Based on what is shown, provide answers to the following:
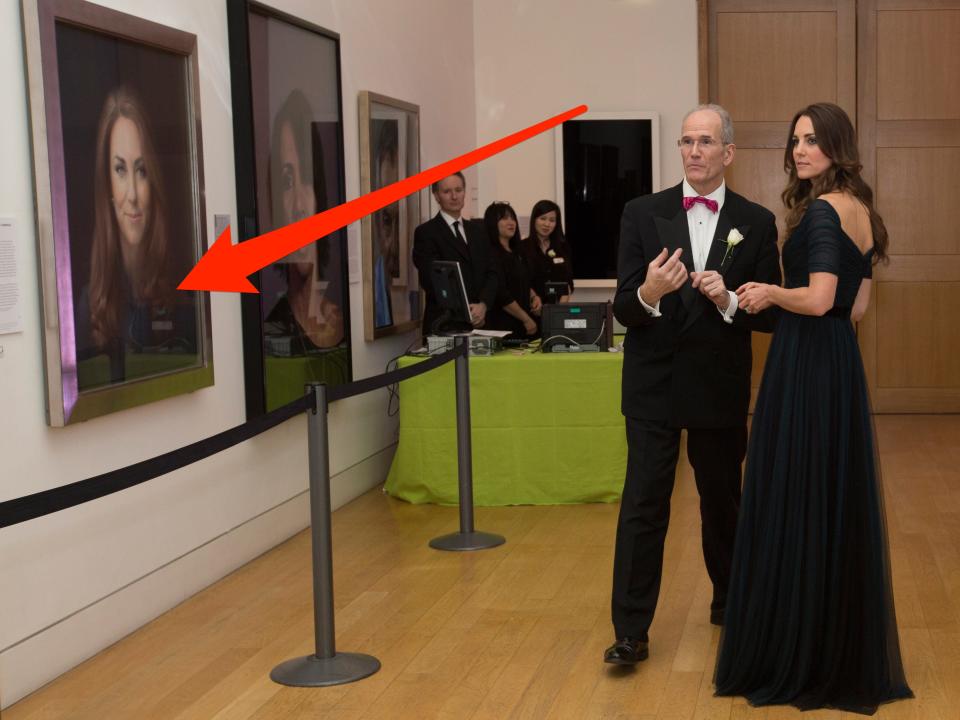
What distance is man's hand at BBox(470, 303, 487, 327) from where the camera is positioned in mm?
7176

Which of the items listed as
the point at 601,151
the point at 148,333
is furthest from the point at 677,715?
the point at 601,151

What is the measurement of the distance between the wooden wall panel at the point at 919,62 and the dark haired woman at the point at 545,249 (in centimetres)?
258

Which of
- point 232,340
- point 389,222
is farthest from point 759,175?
point 232,340

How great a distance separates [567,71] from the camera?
9109 mm

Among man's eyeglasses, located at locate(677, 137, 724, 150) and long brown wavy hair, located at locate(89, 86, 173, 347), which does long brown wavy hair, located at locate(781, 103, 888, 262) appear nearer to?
man's eyeglasses, located at locate(677, 137, 724, 150)

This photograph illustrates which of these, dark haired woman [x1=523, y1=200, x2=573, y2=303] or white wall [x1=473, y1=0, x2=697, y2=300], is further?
white wall [x1=473, y1=0, x2=697, y2=300]

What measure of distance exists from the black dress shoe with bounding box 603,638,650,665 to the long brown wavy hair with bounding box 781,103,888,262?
1267 mm

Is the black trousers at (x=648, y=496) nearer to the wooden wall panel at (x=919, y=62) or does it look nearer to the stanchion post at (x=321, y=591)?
the stanchion post at (x=321, y=591)

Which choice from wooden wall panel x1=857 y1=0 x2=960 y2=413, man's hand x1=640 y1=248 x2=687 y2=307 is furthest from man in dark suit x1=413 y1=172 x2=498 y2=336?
man's hand x1=640 y1=248 x2=687 y2=307

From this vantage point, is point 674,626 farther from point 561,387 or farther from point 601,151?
point 601,151

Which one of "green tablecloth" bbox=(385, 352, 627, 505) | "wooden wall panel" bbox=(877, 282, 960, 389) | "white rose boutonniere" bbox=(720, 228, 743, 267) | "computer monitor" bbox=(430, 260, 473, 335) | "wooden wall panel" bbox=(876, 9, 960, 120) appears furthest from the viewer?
"wooden wall panel" bbox=(877, 282, 960, 389)

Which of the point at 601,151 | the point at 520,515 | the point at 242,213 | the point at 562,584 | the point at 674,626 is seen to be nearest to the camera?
the point at 674,626

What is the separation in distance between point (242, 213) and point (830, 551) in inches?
110

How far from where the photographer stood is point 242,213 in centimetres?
516
